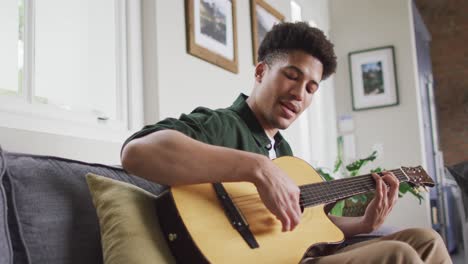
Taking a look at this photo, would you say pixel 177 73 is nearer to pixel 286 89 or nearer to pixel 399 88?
pixel 286 89

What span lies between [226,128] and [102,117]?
615 millimetres

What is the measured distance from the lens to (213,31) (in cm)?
230

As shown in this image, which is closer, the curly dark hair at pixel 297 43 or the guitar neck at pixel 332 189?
the guitar neck at pixel 332 189

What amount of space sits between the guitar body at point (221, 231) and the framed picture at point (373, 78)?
11.0 ft

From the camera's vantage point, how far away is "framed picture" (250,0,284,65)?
8.95 feet

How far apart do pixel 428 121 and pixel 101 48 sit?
12.8 ft

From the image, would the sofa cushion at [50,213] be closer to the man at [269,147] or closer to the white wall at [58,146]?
the man at [269,147]

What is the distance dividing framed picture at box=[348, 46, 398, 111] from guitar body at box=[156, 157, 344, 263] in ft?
11.0

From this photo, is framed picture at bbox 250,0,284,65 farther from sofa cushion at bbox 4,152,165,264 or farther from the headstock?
sofa cushion at bbox 4,152,165,264

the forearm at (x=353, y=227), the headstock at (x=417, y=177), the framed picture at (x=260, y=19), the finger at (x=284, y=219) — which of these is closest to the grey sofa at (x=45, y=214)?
the finger at (x=284, y=219)

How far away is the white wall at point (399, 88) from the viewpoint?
415cm

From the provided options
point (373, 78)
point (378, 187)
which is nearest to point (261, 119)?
point (378, 187)

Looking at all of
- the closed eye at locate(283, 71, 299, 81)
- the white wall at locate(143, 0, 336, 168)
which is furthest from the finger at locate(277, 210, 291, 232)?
the white wall at locate(143, 0, 336, 168)

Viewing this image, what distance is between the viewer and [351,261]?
38.9 inches
